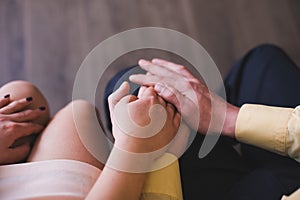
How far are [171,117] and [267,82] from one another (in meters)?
0.25

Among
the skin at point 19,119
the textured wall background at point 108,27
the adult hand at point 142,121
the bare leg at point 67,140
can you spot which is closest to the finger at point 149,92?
the adult hand at point 142,121

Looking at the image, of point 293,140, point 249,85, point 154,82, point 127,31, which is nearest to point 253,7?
point 127,31

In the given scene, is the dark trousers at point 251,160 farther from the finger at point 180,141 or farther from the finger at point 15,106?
the finger at point 15,106

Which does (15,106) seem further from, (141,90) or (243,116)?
(243,116)

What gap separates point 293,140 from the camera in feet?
2.19

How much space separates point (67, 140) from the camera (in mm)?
735

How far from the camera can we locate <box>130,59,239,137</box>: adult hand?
0.76 meters

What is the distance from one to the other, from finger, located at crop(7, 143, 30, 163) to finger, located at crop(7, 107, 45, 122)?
5 cm

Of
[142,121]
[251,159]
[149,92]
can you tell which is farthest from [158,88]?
[251,159]

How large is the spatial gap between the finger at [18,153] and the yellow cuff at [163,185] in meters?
0.25

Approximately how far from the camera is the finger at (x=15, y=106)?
2.65ft

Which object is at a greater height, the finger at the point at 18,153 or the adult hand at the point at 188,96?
the adult hand at the point at 188,96

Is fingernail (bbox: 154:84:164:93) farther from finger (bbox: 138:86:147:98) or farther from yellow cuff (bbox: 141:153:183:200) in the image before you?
yellow cuff (bbox: 141:153:183:200)

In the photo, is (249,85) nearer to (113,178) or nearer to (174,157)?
(174,157)
